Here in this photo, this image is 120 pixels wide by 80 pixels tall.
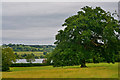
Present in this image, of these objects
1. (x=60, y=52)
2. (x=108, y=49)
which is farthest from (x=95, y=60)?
(x=60, y=52)

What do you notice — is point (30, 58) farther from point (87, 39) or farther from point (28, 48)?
point (87, 39)

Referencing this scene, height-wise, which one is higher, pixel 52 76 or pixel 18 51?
pixel 18 51

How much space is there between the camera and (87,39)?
25516 millimetres

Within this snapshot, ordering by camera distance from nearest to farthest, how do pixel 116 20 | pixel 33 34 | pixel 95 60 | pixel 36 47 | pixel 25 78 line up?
1. pixel 25 78
2. pixel 95 60
3. pixel 116 20
4. pixel 33 34
5. pixel 36 47

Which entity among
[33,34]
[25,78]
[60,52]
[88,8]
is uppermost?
[88,8]

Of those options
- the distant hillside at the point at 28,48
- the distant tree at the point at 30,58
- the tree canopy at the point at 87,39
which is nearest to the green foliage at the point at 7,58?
the distant tree at the point at 30,58

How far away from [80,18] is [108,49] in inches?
210

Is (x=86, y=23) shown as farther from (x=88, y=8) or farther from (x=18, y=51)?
(x=18, y=51)

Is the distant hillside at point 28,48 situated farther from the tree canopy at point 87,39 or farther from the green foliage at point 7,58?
the tree canopy at point 87,39

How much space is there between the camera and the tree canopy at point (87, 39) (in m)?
25.8

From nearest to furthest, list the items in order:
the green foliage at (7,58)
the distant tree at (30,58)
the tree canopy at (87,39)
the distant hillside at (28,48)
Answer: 1. the tree canopy at (87,39)
2. the green foliage at (7,58)
3. the distant tree at (30,58)
4. the distant hillside at (28,48)

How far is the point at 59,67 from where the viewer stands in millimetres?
27172

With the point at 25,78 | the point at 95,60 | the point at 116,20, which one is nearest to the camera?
the point at 25,78

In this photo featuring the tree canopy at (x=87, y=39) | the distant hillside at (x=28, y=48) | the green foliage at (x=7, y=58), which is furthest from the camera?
the distant hillside at (x=28, y=48)
